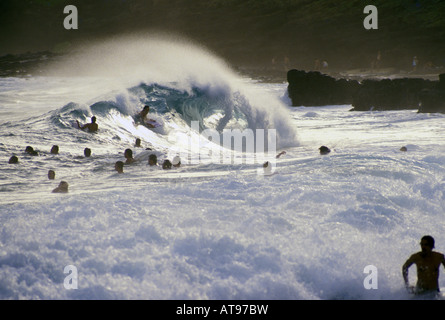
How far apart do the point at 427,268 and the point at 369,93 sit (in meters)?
19.7

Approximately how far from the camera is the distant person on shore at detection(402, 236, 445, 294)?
5.19m

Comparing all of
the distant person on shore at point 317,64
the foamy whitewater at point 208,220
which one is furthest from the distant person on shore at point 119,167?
the distant person on shore at point 317,64

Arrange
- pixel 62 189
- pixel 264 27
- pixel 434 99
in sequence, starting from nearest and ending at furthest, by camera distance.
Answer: pixel 62 189
pixel 434 99
pixel 264 27

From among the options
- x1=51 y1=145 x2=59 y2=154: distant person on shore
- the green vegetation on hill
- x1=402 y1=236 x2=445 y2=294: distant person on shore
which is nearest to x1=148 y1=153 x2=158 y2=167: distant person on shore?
x1=51 y1=145 x2=59 y2=154: distant person on shore

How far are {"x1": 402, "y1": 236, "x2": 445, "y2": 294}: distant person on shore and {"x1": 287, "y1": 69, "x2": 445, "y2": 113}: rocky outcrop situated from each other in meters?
16.4

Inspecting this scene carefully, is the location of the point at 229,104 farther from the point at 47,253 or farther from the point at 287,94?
the point at 47,253

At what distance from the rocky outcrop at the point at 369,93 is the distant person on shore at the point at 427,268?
645 inches

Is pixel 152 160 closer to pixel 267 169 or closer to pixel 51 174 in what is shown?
pixel 51 174

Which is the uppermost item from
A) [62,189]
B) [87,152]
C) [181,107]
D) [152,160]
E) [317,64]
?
[317,64]

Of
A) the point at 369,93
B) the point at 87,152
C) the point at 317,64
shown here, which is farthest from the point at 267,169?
the point at 317,64

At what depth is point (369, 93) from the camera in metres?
23.9

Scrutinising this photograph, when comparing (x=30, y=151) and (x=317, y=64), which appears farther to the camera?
(x=317, y=64)

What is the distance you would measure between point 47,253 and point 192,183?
3175 millimetres

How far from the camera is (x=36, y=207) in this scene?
257 inches
